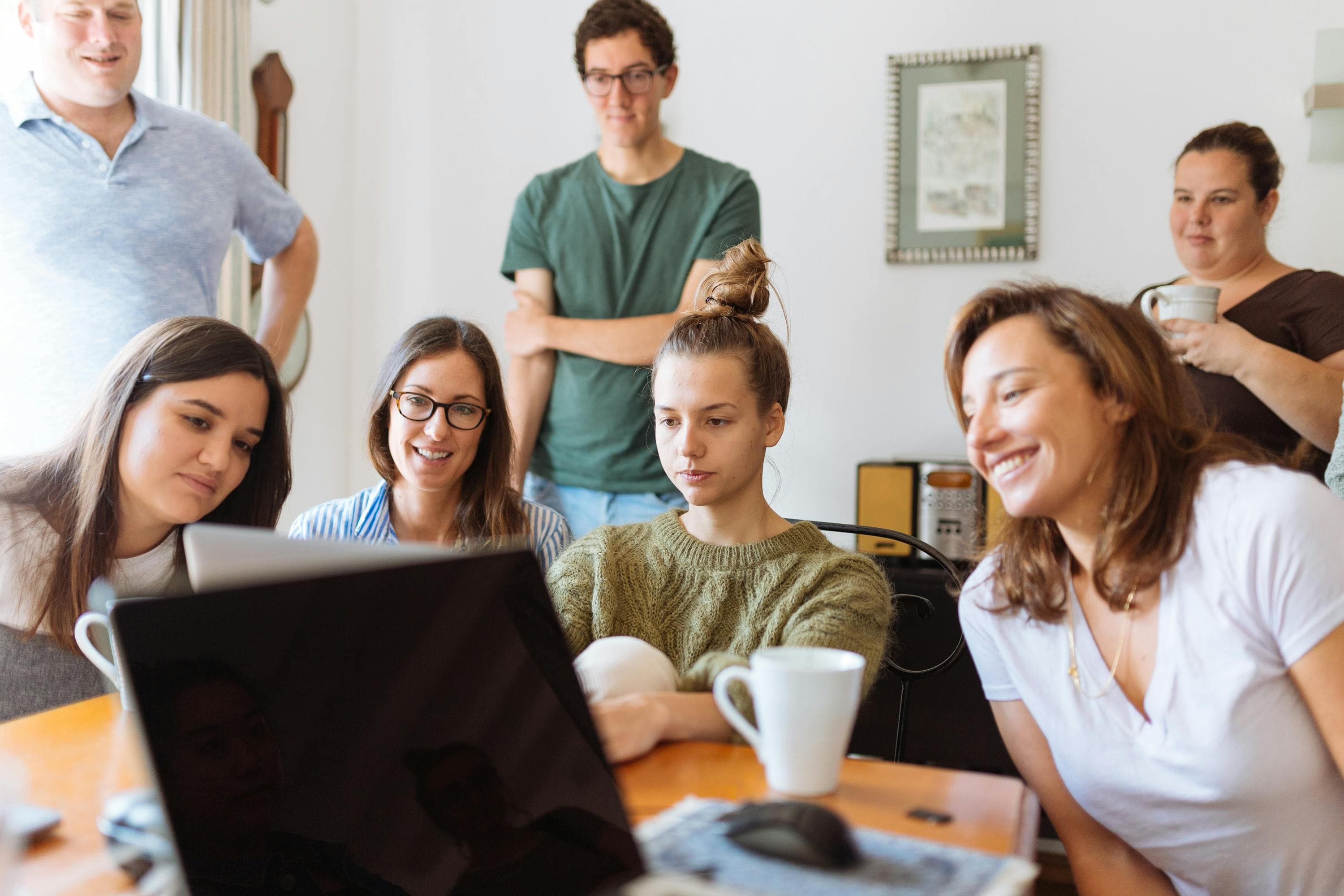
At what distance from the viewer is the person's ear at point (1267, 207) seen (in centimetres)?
212

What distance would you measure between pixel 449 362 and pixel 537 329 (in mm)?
576

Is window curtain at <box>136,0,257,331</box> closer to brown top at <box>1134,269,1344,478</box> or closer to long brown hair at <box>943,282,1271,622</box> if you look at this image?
long brown hair at <box>943,282,1271,622</box>

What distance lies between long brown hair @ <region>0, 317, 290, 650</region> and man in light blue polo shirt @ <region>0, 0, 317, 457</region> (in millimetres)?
612

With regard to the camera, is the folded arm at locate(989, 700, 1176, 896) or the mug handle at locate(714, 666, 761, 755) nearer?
the mug handle at locate(714, 666, 761, 755)

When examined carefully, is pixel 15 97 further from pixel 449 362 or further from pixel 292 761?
pixel 292 761

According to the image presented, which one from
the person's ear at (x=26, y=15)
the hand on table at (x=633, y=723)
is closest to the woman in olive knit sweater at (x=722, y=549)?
the hand on table at (x=633, y=723)

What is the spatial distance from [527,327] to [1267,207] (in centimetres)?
152

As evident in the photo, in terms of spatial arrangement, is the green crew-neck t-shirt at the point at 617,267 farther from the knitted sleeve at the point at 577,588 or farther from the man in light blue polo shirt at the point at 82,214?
the knitted sleeve at the point at 577,588

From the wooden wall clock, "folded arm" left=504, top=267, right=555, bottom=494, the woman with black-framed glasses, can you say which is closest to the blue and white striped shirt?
the woman with black-framed glasses

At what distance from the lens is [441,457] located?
1.75 m

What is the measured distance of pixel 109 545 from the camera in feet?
4.67

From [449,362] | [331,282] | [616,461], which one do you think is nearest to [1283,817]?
[449,362]

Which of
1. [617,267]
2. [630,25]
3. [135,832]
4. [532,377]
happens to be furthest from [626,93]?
[135,832]

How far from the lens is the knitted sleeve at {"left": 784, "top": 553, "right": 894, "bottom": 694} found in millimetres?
1213
